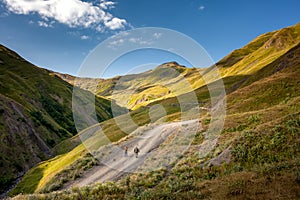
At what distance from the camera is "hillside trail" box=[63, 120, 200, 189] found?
29016mm

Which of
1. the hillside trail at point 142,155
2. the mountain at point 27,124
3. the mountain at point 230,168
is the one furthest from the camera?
the mountain at point 27,124

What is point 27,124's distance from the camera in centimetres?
8569

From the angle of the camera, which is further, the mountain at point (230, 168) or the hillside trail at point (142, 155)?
the hillside trail at point (142, 155)

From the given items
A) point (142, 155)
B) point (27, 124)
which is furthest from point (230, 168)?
point (27, 124)

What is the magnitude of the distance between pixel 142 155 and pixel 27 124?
217ft

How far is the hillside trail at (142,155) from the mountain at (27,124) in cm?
2983

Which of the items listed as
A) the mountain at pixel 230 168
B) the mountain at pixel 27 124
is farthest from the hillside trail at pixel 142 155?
the mountain at pixel 27 124

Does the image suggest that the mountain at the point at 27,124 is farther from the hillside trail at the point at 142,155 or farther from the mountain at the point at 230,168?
the hillside trail at the point at 142,155

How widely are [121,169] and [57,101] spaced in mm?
137069

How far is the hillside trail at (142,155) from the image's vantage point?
29.0m

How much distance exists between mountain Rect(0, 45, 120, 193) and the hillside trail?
97.9 ft

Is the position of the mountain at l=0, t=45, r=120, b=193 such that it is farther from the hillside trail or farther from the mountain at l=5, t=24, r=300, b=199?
the hillside trail

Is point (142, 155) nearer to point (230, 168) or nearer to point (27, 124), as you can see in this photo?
point (230, 168)

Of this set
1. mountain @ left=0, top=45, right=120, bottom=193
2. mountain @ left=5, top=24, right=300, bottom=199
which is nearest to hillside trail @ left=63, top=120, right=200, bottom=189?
mountain @ left=5, top=24, right=300, bottom=199
